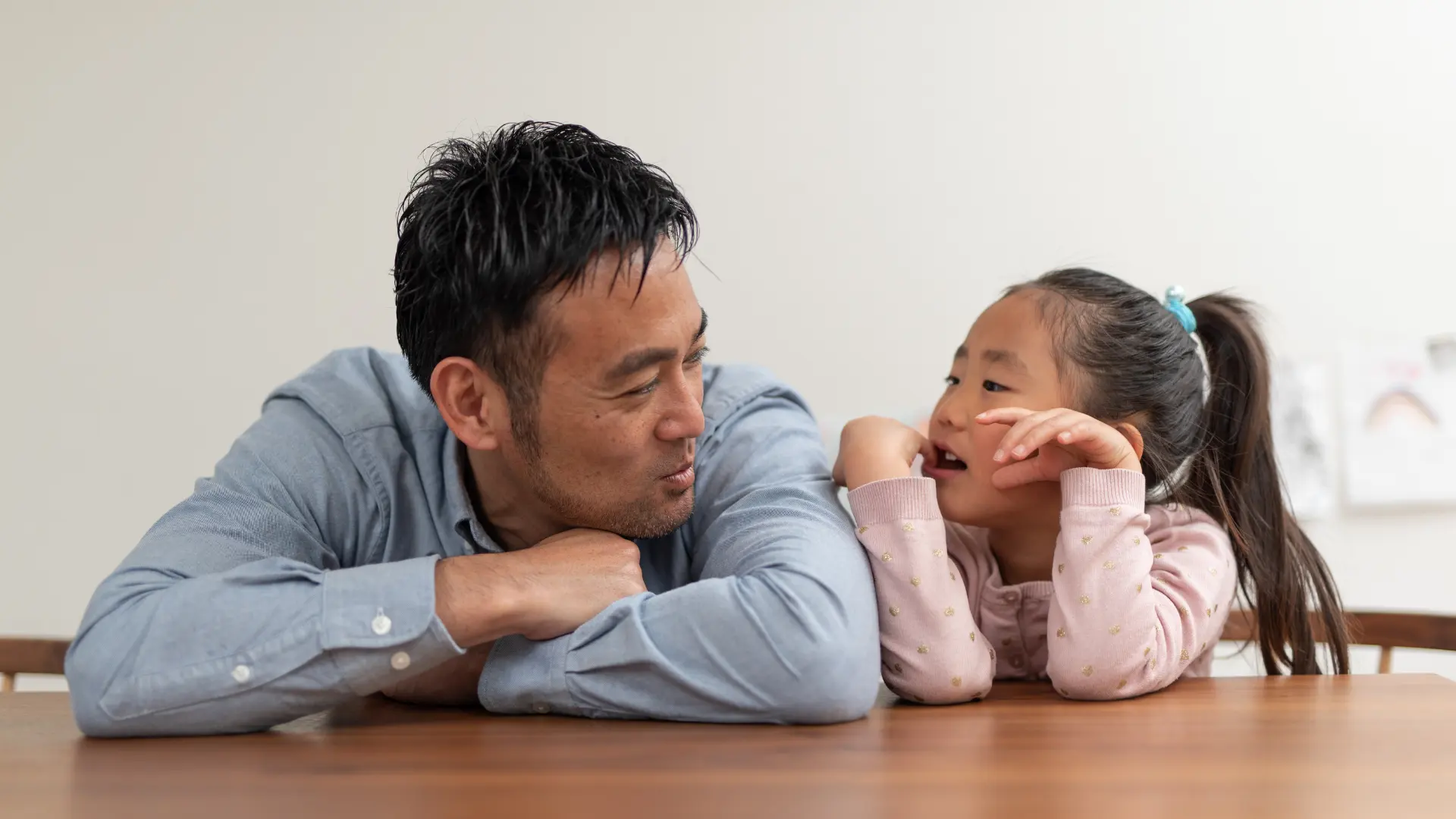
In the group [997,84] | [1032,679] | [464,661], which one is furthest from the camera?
[997,84]

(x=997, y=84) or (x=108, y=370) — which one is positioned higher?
(x=997, y=84)

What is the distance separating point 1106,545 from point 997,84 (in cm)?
142

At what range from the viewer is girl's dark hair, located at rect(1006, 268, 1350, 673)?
1.41 m

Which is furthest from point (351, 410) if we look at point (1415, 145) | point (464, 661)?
point (1415, 145)

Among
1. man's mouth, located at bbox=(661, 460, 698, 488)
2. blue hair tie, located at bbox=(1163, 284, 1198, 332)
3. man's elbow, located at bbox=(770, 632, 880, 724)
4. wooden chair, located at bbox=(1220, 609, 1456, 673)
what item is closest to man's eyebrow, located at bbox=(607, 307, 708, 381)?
man's mouth, located at bbox=(661, 460, 698, 488)

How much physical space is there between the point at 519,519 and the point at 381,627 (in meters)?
0.38

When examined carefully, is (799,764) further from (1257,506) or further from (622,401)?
(1257,506)

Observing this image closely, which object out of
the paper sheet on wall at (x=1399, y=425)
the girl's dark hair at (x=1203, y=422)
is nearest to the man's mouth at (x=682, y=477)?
the girl's dark hair at (x=1203, y=422)

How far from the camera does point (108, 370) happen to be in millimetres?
2445

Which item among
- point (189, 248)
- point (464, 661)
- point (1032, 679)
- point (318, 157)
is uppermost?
point (318, 157)

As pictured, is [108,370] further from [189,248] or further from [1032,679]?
[1032,679]

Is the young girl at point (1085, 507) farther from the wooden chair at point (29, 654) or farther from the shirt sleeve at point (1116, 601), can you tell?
the wooden chair at point (29, 654)

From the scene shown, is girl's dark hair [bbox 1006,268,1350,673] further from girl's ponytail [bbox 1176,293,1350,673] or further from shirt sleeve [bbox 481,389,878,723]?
shirt sleeve [bbox 481,389,878,723]

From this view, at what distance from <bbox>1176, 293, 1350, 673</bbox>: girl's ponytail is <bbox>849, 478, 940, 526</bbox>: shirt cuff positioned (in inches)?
17.1
